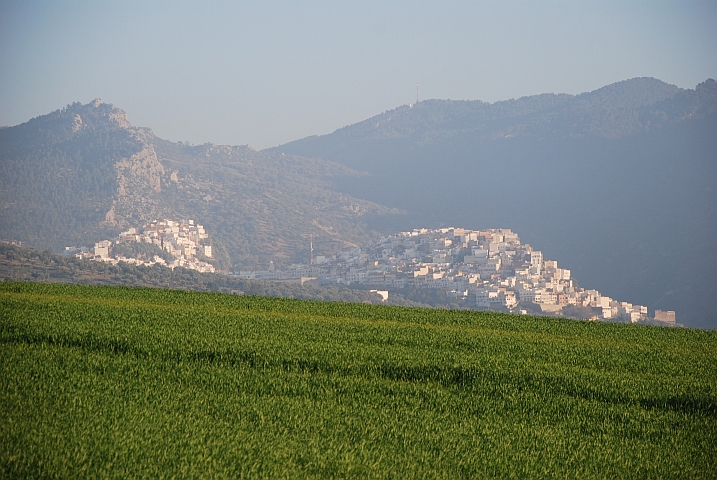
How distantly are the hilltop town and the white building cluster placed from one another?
13205 millimetres

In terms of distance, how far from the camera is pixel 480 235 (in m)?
179

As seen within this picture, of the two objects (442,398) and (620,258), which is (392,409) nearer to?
(442,398)

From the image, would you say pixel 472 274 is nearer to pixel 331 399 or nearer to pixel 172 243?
pixel 172 243

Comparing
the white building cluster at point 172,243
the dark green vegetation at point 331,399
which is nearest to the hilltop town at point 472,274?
the white building cluster at point 172,243

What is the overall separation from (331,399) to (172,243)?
538 feet

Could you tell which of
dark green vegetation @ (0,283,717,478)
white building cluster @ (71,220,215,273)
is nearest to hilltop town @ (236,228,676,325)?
white building cluster @ (71,220,215,273)

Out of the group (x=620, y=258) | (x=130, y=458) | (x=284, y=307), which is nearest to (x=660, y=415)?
(x=130, y=458)

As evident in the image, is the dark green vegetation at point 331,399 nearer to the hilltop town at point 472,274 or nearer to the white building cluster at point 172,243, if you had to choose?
the hilltop town at point 472,274

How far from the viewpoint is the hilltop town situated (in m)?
121

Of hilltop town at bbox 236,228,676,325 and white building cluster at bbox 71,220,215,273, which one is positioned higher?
white building cluster at bbox 71,220,215,273

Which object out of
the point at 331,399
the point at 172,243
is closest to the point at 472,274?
the point at 172,243

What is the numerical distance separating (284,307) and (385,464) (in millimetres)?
10944

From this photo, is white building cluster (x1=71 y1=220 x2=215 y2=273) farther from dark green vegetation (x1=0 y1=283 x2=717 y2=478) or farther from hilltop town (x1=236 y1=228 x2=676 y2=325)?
dark green vegetation (x1=0 y1=283 x2=717 y2=478)

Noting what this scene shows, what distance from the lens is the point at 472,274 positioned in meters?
152
